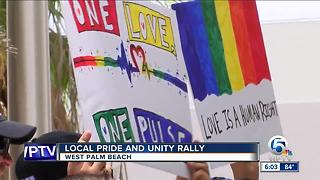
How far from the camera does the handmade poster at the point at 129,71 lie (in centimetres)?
208

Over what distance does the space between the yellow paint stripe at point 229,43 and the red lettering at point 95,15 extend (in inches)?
16.4

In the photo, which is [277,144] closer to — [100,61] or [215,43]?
[215,43]

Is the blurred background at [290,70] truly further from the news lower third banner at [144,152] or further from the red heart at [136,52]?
the news lower third banner at [144,152]

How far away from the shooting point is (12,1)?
2.64m

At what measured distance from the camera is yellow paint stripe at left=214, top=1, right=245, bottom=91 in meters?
2.33

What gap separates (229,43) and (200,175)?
1.91 ft

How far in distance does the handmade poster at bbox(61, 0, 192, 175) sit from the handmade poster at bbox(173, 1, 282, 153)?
0.21 feet

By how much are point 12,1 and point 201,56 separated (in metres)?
0.87

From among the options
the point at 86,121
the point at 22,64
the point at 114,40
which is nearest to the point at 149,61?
the point at 114,40

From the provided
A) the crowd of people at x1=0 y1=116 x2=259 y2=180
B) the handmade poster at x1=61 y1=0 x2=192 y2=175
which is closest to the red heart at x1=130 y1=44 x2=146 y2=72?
the handmade poster at x1=61 y1=0 x2=192 y2=175

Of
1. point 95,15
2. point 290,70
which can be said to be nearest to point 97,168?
point 95,15

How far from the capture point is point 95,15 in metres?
2.19

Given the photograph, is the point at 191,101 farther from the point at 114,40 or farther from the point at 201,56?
the point at 114,40

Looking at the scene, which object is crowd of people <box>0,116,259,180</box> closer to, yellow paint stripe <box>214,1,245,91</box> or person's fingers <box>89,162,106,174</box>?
person's fingers <box>89,162,106,174</box>
